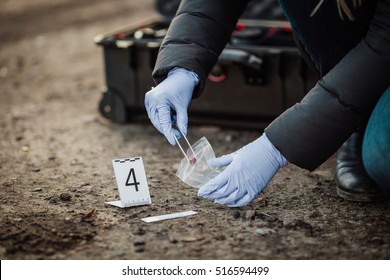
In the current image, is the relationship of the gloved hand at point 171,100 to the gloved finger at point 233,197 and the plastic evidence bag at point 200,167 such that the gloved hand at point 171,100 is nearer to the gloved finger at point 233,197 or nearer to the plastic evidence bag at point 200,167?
the plastic evidence bag at point 200,167

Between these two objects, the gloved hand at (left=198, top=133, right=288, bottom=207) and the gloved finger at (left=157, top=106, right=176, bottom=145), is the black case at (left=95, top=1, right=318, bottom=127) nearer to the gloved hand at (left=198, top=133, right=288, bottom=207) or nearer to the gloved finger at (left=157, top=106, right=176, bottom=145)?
the gloved finger at (left=157, top=106, right=176, bottom=145)

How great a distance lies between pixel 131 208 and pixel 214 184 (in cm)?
33

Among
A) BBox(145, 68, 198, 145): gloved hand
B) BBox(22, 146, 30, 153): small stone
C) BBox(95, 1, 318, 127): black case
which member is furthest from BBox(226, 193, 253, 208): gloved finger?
BBox(22, 146, 30, 153): small stone

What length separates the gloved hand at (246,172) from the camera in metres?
2.08

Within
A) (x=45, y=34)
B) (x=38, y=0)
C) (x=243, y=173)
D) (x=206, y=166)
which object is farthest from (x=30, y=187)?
(x=38, y=0)

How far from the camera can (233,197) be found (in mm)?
2143

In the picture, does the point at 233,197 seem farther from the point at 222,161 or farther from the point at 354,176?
the point at 354,176

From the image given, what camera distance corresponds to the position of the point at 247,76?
3.06 metres

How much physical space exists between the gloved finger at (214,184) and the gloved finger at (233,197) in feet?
0.14

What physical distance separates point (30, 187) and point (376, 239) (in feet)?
4.07

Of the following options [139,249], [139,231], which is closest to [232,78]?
[139,231]

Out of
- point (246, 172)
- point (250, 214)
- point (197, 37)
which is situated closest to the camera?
point (246, 172)

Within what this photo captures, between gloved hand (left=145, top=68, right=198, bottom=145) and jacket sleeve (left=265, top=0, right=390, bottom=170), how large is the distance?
0.36 m
